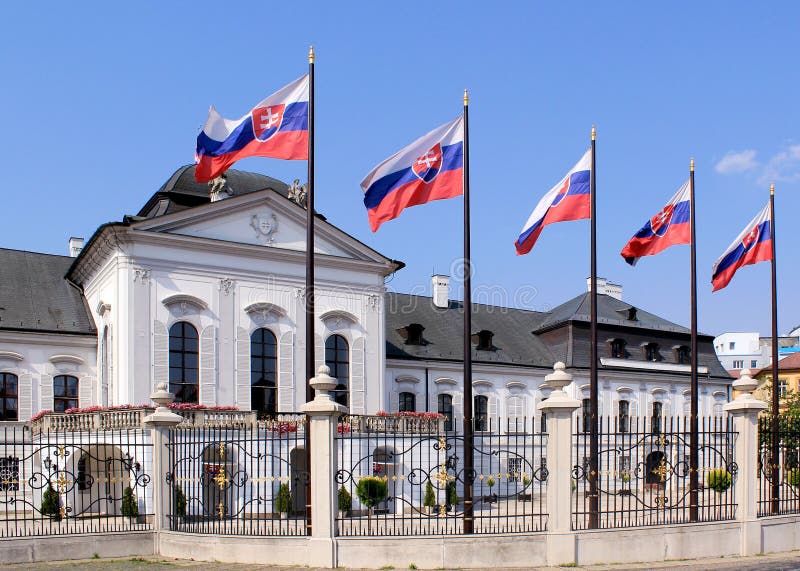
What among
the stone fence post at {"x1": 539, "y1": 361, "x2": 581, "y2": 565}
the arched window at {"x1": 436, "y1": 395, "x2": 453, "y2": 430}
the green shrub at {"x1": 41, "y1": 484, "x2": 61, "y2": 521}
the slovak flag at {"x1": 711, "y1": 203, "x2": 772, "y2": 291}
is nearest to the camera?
the stone fence post at {"x1": 539, "y1": 361, "x2": 581, "y2": 565}

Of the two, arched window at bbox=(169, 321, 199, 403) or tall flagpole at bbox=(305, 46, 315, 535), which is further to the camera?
arched window at bbox=(169, 321, 199, 403)

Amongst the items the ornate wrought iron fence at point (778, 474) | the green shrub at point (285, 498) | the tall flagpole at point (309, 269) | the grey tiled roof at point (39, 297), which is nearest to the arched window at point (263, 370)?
the grey tiled roof at point (39, 297)

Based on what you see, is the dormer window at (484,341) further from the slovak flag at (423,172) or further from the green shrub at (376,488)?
the slovak flag at (423,172)

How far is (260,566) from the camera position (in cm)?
1330

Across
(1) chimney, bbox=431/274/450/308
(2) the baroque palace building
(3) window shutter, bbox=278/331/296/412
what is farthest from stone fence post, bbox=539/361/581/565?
(1) chimney, bbox=431/274/450/308

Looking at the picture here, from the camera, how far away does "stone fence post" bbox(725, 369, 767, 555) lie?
579 inches

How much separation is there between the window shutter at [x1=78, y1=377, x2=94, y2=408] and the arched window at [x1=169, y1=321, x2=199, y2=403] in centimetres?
419

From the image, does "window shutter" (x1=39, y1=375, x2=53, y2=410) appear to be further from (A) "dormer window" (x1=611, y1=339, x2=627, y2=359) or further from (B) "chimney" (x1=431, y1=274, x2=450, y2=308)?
(A) "dormer window" (x1=611, y1=339, x2=627, y2=359)

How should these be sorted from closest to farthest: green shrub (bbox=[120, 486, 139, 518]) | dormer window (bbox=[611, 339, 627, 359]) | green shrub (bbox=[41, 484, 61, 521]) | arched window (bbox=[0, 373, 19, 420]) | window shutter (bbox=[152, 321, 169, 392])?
1. green shrub (bbox=[120, 486, 139, 518])
2. green shrub (bbox=[41, 484, 61, 521])
3. window shutter (bbox=[152, 321, 169, 392])
4. arched window (bbox=[0, 373, 19, 420])
5. dormer window (bbox=[611, 339, 627, 359])

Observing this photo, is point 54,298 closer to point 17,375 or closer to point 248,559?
point 17,375

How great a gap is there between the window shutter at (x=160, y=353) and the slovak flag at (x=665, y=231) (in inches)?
614

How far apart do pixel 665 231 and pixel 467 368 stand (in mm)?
6965

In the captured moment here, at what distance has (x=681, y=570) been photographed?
13195 millimetres

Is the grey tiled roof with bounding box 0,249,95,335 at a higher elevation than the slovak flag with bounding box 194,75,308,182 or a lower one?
lower
